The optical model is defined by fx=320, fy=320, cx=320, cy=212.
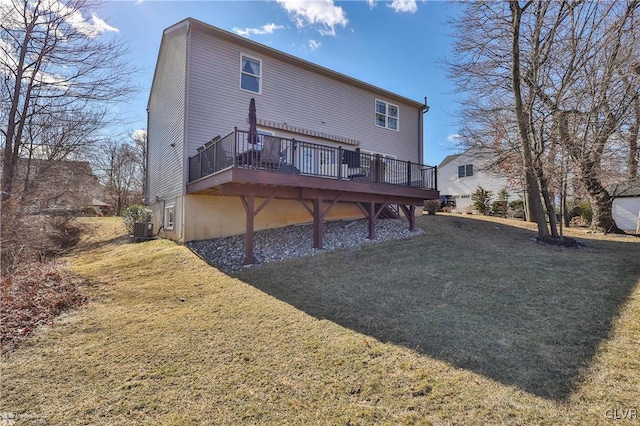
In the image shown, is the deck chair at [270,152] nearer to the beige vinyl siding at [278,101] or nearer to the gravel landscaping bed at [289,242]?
the gravel landscaping bed at [289,242]

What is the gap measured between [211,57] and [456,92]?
9.64m

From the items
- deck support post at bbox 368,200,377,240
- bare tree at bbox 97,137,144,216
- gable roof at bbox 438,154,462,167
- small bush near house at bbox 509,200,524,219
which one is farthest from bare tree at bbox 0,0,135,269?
gable roof at bbox 438,154,462,167

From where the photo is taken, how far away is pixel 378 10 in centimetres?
1177

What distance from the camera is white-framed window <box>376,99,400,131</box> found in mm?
14852

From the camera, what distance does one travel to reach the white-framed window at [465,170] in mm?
26172

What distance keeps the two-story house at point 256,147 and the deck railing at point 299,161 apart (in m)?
0.03

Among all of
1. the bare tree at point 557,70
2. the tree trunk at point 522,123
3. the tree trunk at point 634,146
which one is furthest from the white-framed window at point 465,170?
the tree trunk at point 522,123

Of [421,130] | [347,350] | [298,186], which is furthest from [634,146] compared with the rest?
[347,350]

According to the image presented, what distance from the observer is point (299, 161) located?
27.6 ft

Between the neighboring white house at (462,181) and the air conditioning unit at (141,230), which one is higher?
the neighboring white house at (462,181)

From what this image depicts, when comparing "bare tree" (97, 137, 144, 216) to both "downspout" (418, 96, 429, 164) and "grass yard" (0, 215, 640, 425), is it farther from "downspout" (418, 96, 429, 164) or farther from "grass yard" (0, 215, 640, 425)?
"grass yard" (0, 215, 640, 425)

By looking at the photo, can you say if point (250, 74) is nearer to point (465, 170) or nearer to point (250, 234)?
point (250, 234)

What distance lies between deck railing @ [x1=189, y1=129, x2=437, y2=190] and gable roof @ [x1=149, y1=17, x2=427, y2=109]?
349cm

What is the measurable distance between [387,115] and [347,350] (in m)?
13.3
